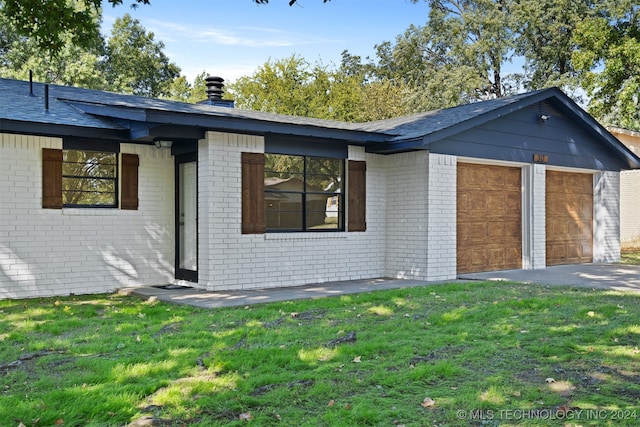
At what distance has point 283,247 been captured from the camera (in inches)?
427

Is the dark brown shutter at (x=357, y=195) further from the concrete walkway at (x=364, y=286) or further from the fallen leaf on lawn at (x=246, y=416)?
the fallen leaf on lawn at (x=246, y=416)

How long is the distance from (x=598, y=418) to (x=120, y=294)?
7880 mm

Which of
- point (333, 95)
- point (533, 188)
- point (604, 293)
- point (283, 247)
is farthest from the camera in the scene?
point (333, 95)

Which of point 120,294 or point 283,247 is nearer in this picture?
point 120,294

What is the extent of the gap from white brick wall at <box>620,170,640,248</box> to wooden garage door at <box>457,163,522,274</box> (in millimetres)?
10096

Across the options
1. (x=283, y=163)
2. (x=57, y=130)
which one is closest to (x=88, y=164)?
(x=57, y=130)

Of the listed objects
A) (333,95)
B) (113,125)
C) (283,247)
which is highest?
(333,95)

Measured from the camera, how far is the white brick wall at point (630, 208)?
70.9 feet

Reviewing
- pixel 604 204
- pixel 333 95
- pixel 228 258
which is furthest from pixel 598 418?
pixel 333 95

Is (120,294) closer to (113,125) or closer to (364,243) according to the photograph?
(113,125)

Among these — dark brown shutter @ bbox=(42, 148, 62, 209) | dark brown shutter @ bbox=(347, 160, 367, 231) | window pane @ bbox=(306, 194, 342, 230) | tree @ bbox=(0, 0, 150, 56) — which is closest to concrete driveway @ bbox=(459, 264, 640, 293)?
dark brown shutter @ bbox=(347, 160, 367, 231)

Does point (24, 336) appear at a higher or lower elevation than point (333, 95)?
lower

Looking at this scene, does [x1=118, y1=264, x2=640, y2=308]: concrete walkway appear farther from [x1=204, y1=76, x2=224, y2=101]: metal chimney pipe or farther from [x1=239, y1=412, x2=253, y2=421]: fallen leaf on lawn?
[x1=204, y1=76, x2=224, y2=101]: metal chimney pipe

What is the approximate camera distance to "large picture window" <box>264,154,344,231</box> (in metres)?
10.9
